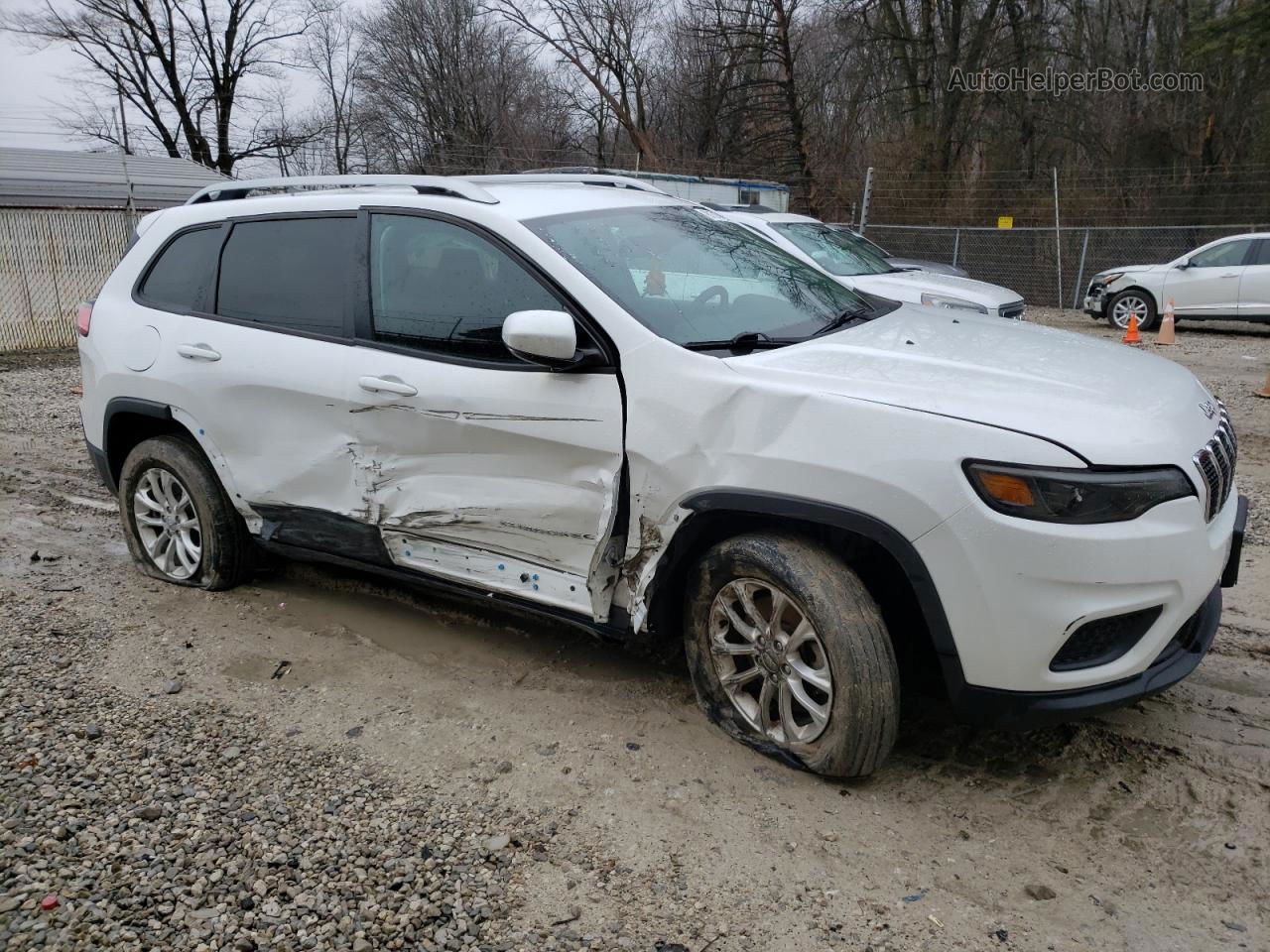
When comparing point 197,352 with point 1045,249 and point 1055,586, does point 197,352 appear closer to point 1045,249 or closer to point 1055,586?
point 1055,586

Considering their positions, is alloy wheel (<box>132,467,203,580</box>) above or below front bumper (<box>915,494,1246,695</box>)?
below

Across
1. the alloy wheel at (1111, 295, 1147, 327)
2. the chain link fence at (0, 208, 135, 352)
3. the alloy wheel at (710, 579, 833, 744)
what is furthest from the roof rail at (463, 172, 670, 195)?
the alloy wheel at (1111, 295, 1147, 327)

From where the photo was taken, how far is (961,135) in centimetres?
2444

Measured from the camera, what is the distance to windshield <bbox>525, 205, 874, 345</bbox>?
3.38 meters

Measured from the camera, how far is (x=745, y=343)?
3.29 meters

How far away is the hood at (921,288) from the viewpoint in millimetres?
9711

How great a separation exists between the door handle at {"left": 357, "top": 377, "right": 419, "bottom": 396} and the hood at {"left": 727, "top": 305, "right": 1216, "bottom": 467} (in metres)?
1.27

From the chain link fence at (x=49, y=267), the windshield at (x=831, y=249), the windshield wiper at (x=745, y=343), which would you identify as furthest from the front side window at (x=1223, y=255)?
the chain link fence at (x=49, y=267)

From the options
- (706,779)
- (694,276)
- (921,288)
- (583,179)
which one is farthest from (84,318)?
(921,288)

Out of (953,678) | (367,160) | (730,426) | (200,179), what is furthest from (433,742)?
(367,160)

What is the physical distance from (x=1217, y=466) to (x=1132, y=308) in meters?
14.0

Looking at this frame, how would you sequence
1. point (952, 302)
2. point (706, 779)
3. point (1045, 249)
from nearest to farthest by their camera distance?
point (706, 779) → point (952, 302) → point (1045, 249)

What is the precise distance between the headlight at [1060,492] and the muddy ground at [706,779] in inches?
37.3

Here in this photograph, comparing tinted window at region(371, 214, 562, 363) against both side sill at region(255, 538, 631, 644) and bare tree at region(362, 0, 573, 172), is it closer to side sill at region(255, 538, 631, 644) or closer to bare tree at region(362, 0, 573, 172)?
side sill at region(255, 538, 631, 644)
